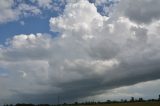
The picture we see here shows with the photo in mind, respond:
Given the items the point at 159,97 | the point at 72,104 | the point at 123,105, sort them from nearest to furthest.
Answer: the point at 123,105, the point at 159,97, the point at 72,104

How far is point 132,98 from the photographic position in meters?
182

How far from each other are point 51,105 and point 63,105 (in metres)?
8.16

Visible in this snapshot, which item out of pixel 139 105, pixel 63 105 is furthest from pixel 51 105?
pixel 139 105

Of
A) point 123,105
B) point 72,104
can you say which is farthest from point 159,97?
point 72,104

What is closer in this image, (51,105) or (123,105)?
(123,105)

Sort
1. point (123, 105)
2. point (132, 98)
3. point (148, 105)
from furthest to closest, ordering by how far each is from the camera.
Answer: point (132, 98), point (123, 105), point (148, 105)

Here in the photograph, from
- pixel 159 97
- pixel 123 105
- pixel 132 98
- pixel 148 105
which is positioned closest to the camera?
pixel 148 105

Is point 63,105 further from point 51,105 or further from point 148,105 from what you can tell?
point 148,105

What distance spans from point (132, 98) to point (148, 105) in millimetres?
60019

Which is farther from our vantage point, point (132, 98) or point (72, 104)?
point (72, 104)

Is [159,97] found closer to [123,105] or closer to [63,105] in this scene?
[123,105]

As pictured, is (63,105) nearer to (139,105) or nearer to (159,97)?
(159,97)

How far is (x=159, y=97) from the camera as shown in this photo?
501 ft

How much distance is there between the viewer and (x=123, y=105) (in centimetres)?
13588
